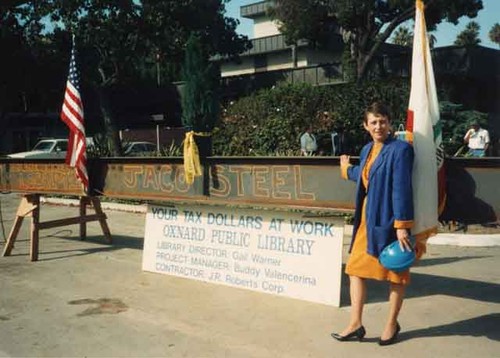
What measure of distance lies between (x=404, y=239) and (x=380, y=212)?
26cm

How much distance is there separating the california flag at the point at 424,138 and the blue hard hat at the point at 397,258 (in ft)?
0.53

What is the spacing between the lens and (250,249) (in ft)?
20.1

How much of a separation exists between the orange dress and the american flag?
13.4ft

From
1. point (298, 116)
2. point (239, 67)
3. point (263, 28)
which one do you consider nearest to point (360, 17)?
point (298, 116)

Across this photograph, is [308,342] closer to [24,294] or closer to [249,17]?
[24,294]

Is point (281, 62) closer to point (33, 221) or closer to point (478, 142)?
point (478, 142)

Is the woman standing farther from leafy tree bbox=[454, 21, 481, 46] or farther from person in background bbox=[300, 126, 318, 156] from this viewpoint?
leafy tree bbox=[454, 21, 481, 46]

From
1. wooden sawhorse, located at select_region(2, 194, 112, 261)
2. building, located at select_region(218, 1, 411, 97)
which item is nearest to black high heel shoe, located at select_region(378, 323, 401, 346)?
wooden sawhorse, located at select_region(2, 194, 112, 261)

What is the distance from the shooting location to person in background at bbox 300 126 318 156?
13.7 m

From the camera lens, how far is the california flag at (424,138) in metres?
4.20

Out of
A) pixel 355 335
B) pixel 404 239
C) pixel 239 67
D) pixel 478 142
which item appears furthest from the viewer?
pixel 239 67

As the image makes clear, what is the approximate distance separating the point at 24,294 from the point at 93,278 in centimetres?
84

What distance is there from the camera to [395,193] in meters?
4.12

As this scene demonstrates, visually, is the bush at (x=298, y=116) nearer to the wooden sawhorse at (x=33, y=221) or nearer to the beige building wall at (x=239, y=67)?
the wooden sawhorse at (x=33, y=221)
